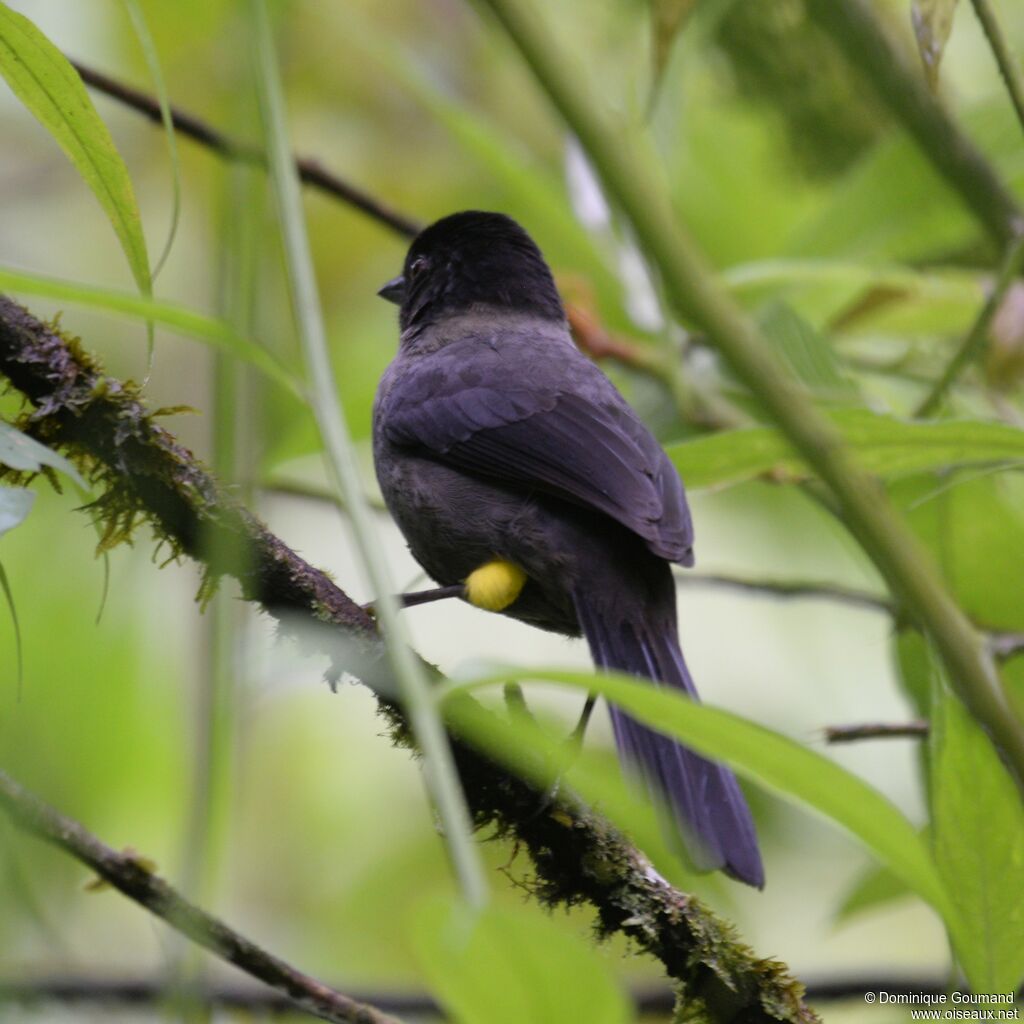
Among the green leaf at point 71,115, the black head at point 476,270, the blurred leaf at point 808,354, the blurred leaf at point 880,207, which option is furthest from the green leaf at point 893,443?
the black head at point 476,270

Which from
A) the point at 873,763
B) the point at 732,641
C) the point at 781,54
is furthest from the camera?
the point at 732,641

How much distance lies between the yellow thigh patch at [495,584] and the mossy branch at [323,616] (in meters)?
1.20

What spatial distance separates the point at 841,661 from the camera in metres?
4.80

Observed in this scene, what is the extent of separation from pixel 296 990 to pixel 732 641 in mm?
3167

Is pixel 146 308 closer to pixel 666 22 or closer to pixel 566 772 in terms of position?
pixel 566 772

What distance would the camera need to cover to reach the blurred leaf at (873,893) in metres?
3.01

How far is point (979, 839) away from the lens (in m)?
1.80

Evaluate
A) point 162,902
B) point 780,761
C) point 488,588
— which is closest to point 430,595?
point 488,588

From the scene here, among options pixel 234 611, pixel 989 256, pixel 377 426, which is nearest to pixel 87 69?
pixel 377 426

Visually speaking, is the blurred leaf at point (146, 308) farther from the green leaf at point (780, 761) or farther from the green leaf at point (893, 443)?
the green leaf at point (893, 443)

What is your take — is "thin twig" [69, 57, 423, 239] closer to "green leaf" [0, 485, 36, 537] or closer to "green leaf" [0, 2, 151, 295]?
"green leaf" [0, 2, 151, 295]

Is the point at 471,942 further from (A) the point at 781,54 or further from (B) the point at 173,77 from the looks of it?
(B) the point at 173,77

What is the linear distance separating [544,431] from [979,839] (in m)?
1.80

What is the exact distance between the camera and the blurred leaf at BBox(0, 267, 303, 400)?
4.77ft
